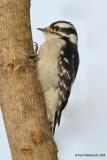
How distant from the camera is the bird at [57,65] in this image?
9.46ft

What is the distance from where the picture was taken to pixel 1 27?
2.23m

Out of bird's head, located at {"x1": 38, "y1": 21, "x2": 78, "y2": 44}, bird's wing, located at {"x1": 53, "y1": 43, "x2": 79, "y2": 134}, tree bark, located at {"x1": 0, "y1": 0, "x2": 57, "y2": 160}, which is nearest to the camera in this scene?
tree bark, located at {"x1": 0, "y1": 0, "x2": 57, "y2": 160}

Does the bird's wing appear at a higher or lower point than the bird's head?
lower

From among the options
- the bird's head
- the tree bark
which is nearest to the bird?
the bird's head

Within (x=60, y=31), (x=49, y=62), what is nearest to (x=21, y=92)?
(x=49, y=62)

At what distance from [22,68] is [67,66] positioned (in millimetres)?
901

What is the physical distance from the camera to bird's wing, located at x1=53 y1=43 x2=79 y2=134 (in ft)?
9.96

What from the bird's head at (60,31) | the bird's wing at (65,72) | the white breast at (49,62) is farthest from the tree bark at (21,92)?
the bird's head at (60,31)

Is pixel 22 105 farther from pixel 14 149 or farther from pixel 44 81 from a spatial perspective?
pixel 44 81

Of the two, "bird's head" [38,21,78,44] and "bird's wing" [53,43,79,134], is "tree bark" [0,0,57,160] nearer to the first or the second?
"bird's wing" [53,43,79,134]

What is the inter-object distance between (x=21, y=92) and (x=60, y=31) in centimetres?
125

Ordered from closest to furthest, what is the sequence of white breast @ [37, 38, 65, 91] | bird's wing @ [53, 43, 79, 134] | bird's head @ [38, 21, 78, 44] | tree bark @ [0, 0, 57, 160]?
1. tree bark @ [0, 0, 57, 160]
2. white breast @ [37, 38, 65, 91]
3. bird's wing @ [53, 43, 79, 134]
4. bird's head @ [38, 21, 78, 44]

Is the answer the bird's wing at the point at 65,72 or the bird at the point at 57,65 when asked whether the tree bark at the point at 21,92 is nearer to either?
the bird at the point at 57,65

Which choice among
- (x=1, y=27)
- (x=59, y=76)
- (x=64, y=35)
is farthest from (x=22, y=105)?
(x=64, y=35)
